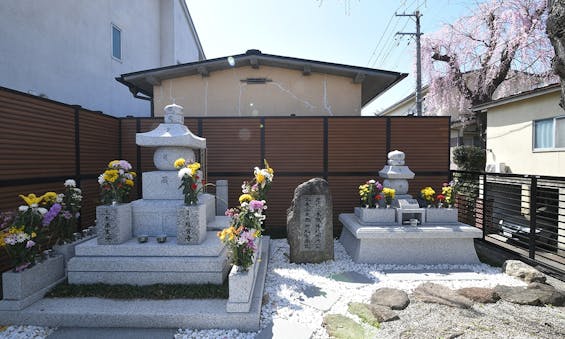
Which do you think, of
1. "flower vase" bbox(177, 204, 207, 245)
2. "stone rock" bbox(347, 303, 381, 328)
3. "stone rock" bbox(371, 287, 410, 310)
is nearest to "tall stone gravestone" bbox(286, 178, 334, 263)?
"stone rock" bbox(371, 287, 410, 310)

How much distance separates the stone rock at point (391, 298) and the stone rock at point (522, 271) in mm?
2581

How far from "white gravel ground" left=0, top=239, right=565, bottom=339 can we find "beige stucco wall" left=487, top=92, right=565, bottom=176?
8.24m

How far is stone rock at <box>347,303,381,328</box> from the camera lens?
3.68 meters

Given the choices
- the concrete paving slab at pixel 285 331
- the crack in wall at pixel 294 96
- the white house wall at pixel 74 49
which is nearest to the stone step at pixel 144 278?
the concrete paving slab at pixel 285 331

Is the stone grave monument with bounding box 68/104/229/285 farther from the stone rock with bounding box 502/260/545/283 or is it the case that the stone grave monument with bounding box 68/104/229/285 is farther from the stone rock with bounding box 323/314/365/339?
the stone rock with bounding box 502/260/545/283

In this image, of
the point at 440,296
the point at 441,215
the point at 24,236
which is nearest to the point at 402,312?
the point at 440,296

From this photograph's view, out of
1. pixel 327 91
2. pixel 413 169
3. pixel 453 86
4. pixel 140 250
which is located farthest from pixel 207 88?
pixel 453 86

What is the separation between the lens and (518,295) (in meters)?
4.32

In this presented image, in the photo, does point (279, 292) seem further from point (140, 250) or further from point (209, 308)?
point (140, 250)

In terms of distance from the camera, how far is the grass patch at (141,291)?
156 inches

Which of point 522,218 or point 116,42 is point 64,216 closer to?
point 116,42

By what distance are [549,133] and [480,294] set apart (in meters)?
10.0

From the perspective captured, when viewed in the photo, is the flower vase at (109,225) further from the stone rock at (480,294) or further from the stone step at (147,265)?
the stone rock at (480,294)

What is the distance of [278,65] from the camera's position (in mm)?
9602
